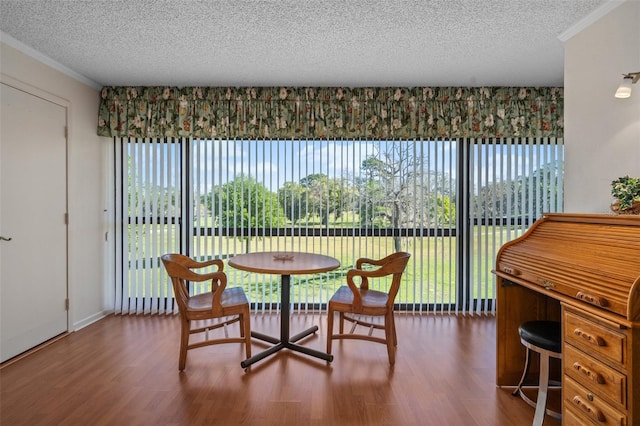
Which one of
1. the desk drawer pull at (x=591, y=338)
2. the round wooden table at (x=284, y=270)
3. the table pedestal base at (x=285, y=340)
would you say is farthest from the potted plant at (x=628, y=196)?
the table pedestal base at (x=285, y=340)

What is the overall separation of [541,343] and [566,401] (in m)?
0.31

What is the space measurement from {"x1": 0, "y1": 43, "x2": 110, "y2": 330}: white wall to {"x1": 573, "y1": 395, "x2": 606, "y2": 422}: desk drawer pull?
425 cm

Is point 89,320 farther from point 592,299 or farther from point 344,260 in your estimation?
point 592,299

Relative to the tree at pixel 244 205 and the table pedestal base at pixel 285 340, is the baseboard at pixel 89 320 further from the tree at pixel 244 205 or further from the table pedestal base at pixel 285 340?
the table pedestal base at pixel 285 340

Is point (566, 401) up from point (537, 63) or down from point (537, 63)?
down

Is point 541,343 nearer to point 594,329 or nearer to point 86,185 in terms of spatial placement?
point 594,329

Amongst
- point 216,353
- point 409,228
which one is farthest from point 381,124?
point 216,353

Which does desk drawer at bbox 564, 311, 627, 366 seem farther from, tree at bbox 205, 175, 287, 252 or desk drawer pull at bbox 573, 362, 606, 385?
tree at bbox 205, 175, 287, 252

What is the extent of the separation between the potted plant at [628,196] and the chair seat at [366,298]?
5.47 ft

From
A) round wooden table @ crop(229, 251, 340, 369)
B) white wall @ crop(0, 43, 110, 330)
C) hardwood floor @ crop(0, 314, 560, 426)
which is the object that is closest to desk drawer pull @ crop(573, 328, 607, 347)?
hardwood floor @ crop(0, 314, 560, 426)

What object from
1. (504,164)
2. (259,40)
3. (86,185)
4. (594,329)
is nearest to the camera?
(594,329)

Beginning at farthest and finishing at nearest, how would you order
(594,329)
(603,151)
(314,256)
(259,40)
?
1. (314,256)
2. (259,40)
3. (603,151)
4. (594,329)

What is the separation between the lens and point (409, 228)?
12.9 ft

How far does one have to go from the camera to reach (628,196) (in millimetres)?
1872
